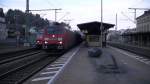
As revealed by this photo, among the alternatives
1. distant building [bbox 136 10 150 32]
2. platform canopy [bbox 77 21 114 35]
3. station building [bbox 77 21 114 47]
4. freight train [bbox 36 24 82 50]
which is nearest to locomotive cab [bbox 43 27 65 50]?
freight train [bbox 36 24 82 50]

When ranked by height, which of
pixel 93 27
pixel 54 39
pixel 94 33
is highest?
pixel 93 27

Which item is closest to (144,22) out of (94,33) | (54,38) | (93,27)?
(94,33)

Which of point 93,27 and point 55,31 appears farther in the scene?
point 93,27

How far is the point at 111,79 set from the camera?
43.7 ft

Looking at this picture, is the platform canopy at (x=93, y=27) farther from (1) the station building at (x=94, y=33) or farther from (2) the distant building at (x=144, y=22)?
(2) the distant building at (x=144, y=22)

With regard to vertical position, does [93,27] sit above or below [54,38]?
above

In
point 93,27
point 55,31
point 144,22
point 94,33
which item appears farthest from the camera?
point 144,22

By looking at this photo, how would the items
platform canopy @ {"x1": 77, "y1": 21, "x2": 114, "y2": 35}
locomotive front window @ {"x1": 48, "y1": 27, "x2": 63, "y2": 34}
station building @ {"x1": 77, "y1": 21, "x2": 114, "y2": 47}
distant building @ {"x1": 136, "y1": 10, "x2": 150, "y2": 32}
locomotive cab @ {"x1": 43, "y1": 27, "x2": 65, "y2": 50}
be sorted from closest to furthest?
locomotive cab @ {"x1": 43, "y1": 27, "x2": 65, "y2": 50}
locomotive front window @ {"x1": 48, "y1": 27, "x2": 63, "y2": 34}
platform canopy @ {"x1": 77, "y1": 21, "x2": 114, "y2": 35}
station building @ {"x1": 77, "y1": 21, "x2": 114, "y2": 47}
distant building @ {"x1": 136, "y1": 10, "x2": 150, "y2": 32}

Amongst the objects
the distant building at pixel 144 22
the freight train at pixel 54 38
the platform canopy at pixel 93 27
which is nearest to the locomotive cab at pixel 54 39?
the freight train at pixel 54 38

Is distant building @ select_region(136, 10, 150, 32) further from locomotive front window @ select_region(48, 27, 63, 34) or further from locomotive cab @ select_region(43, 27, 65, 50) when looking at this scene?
locomotive cab @ select_region(43, 27, 65, 50)

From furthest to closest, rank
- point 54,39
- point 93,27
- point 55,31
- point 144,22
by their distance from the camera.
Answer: point 144,22, point 93,27, point 55,31, point 54,39

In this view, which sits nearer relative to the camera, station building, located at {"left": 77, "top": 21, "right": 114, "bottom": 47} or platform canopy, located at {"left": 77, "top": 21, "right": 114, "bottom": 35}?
platform canopy, located at {"left": 77, "top": 21, "right": 114, "bottom": 35}

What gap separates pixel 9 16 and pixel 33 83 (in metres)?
112

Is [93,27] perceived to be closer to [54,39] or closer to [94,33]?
[94,33]
